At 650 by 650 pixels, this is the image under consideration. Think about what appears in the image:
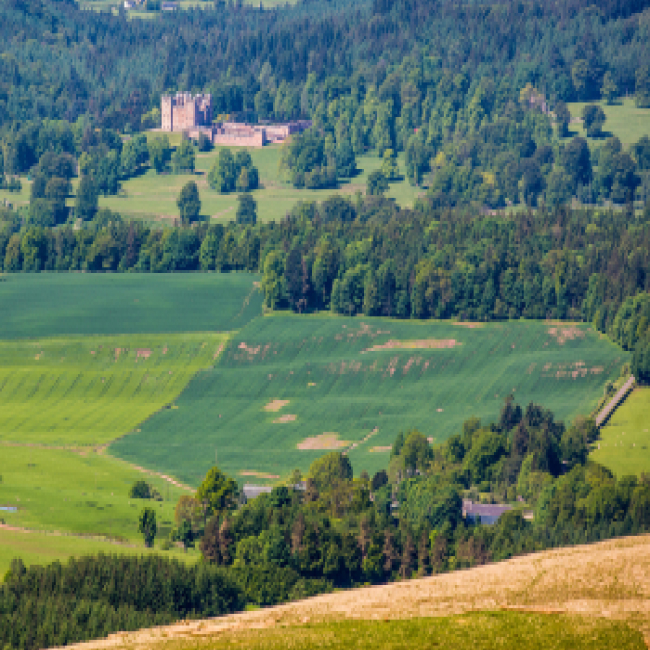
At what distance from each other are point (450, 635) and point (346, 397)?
110 meters

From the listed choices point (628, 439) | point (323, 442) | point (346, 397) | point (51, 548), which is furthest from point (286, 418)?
point (51, 548)

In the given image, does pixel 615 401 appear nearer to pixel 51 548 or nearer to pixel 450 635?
pixel 51 548

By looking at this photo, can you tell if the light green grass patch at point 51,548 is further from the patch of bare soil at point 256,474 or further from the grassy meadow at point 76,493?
the patch of bare soil at point 256,474

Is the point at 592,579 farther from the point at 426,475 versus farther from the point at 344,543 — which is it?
the point at 426,475

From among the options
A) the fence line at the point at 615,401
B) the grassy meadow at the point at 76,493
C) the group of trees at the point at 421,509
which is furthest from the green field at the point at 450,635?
the fence line at the point at 615,401

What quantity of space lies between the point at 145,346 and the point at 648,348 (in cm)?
6585

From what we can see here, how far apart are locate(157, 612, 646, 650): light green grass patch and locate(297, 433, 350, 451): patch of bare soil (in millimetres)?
86896

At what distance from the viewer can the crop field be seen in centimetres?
16038

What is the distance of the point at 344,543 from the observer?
12500 centimetres

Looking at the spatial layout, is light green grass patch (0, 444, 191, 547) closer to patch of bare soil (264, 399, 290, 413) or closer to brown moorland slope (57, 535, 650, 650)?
patch of bare soil (264, 399, 290, 413)

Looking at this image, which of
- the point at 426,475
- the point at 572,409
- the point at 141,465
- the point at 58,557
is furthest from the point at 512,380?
the point at 58,557

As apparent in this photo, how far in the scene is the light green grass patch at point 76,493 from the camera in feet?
426

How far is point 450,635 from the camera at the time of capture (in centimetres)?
7056

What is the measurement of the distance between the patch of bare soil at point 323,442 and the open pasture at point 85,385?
70.1 ft
